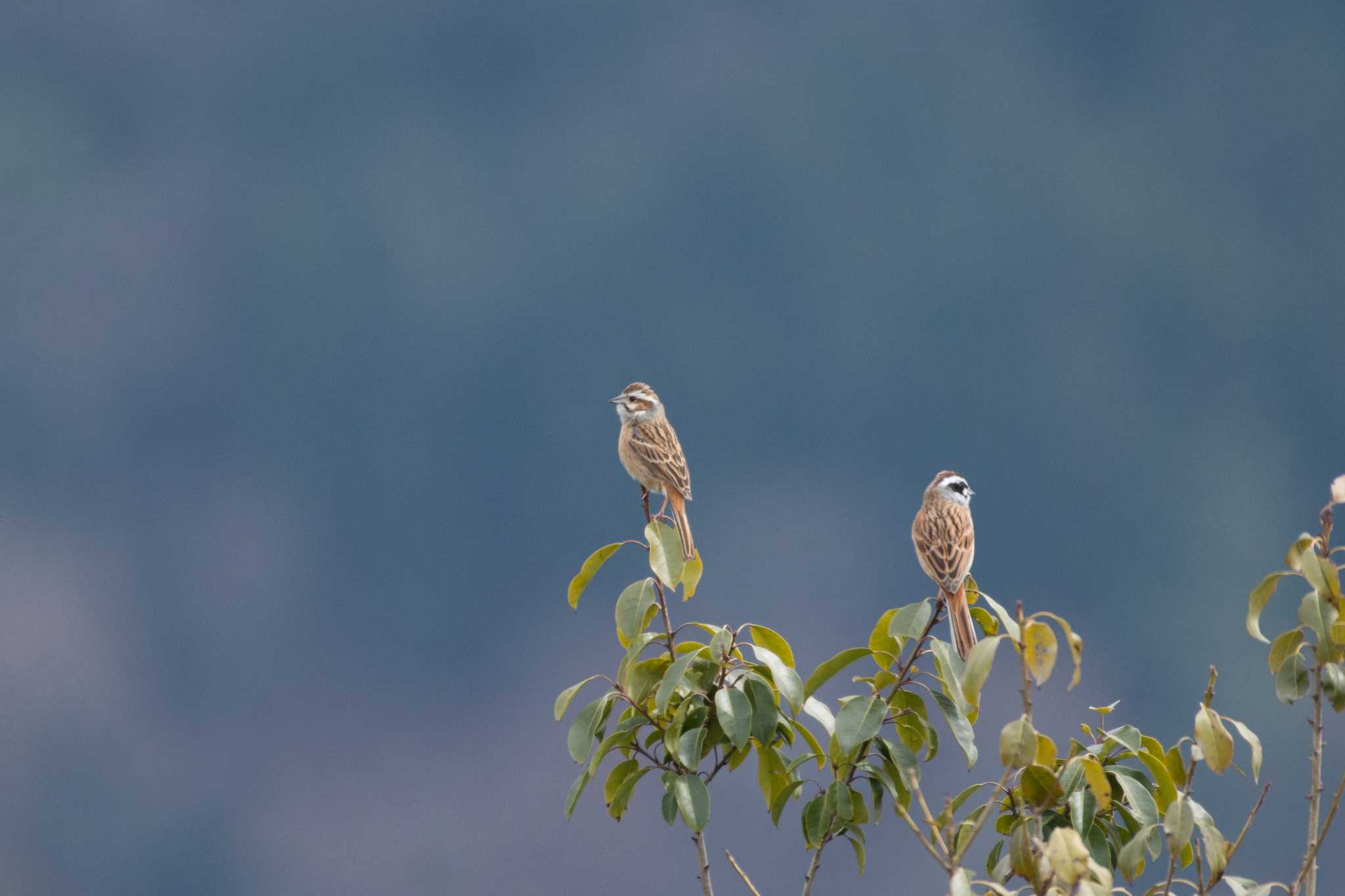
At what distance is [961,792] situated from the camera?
426 cm

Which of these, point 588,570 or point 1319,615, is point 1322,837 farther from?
point 588,570

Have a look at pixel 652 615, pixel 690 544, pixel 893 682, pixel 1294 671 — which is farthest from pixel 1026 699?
pixel 690 544

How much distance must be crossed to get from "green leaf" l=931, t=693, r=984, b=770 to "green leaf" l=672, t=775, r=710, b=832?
2.63 feet

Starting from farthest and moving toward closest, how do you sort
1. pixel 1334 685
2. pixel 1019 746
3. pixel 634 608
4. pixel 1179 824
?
pixel 634 608, pixel 1334 685, pixel 1179 824, pixel 1019 746

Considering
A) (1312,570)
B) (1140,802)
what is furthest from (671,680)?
(1312,570)

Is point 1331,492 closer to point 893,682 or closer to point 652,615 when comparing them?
point 893,682

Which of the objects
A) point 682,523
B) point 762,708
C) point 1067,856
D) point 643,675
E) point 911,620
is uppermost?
point 682,523

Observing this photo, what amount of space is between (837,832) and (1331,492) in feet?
6.08

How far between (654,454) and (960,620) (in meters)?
1.72

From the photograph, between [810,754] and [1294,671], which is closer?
[1294,671]

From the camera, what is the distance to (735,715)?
156 inches

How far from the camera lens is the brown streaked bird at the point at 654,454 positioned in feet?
17.6

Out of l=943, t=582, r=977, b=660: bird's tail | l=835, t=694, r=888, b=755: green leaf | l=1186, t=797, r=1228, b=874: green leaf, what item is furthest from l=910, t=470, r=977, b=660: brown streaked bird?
l=1186, t=797, r=1228, b=874: green leaf

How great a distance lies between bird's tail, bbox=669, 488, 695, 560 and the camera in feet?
15.9
